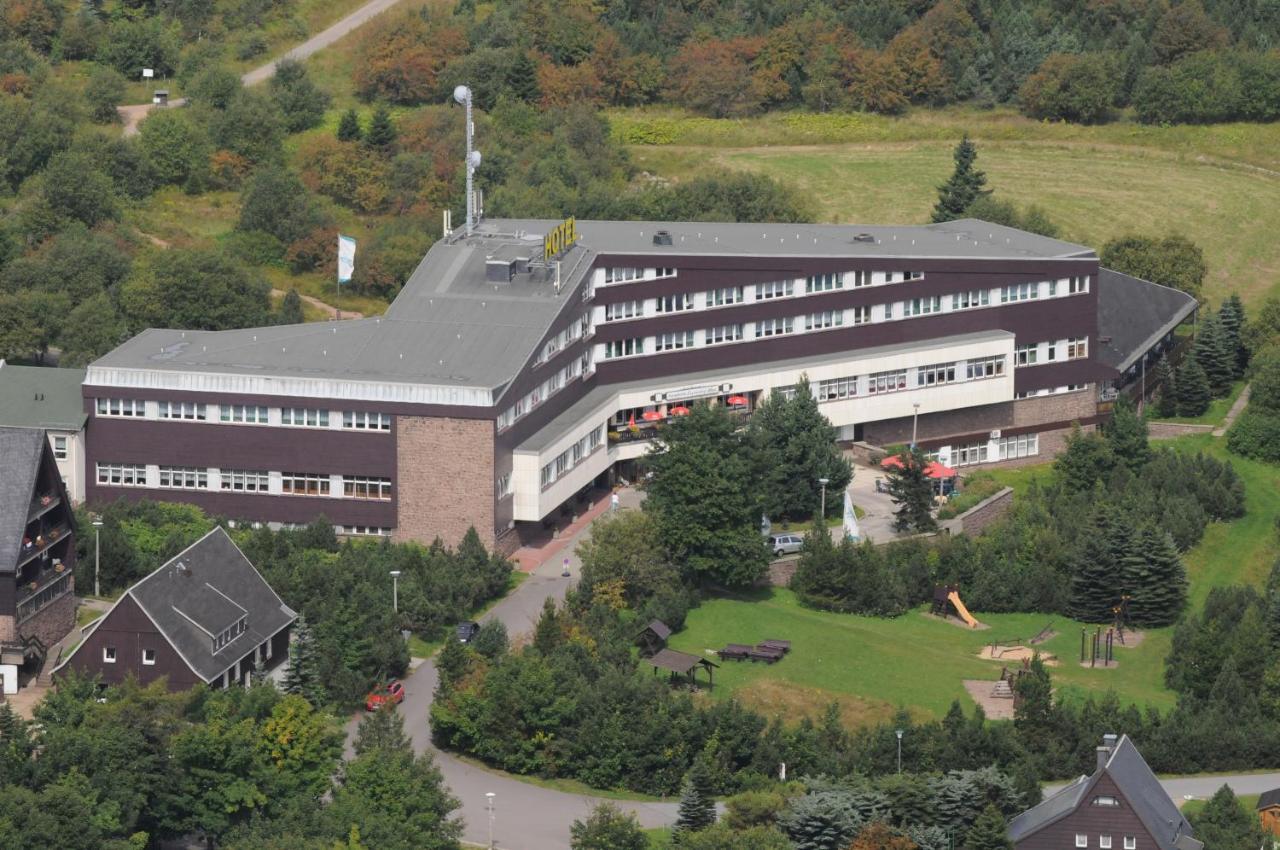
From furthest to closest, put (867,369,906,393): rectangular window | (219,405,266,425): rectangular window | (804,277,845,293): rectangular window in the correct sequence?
(804,277,845,293): rectangular window
(867,369,906,393): rectangular window
(219,405,266,425): rectangular window

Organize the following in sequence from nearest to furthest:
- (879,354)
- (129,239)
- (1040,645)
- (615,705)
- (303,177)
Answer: (615,705), (1040,645), (879,354), (129,239), (303,177)

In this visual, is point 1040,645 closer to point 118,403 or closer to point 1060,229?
point 118,403

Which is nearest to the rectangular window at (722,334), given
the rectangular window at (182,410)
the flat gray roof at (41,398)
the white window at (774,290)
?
the white window at (774,290)

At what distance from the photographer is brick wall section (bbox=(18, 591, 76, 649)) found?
116181 mm

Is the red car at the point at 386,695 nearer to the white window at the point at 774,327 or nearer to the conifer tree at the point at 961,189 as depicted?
the white window at the point at 774,327

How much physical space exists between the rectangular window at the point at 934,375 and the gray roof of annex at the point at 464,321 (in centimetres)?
539

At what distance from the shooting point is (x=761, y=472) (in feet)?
442

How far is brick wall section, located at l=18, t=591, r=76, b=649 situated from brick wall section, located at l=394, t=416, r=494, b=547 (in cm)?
1776

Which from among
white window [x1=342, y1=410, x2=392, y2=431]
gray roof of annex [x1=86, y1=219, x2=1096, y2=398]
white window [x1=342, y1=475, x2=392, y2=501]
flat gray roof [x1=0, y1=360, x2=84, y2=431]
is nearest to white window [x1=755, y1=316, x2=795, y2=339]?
gray roof of annex [x1=86, y1=219, x2=1096, y2=398]

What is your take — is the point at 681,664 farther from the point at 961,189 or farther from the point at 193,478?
the point at 961,189

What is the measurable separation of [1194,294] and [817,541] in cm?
4958

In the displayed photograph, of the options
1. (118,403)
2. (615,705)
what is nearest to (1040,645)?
(615,705)

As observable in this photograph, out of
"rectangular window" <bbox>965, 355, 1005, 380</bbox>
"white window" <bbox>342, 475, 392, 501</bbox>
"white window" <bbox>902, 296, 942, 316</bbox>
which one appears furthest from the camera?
"rectangular window" <bbox>965, 355, 1005, 380</bbox>

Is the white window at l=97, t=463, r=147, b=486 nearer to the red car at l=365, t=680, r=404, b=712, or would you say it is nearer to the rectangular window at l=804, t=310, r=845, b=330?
the red car at l=365, t=680, r=404, b=712
